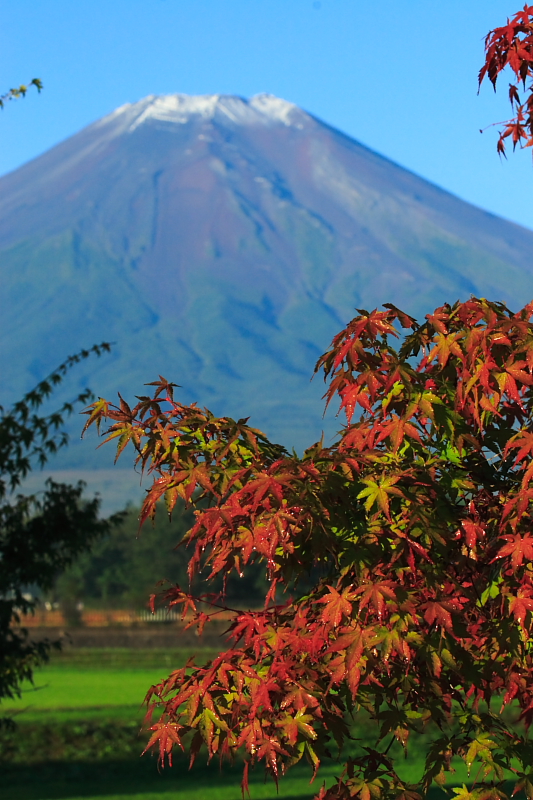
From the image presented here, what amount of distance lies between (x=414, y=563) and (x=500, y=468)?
30.5 inches

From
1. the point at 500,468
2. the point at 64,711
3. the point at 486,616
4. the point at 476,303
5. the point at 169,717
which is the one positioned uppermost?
the point at 476,303

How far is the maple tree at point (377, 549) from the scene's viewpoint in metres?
3.62

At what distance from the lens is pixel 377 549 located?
3793mm

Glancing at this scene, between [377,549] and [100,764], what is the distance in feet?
82.4

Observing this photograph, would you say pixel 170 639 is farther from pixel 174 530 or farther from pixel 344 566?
pixel 344 566

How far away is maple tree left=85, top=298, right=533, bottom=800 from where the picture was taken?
362 centimetres

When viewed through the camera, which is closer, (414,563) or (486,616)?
(414,563)

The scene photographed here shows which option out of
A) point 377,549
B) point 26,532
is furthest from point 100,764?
point 377,549

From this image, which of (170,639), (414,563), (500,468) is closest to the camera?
(414,563)

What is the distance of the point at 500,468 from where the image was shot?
13.9 feet

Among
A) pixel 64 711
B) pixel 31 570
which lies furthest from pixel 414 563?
pixel 64 711

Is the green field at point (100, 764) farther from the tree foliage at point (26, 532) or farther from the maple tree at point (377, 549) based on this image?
the maple tree at point (377, 549)

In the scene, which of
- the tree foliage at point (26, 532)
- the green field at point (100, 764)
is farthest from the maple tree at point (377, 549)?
the tree foliage at point (26, 532)

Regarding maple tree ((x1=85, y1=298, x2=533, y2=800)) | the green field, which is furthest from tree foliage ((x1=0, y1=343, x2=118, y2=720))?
maple tree ((x1=85, y1=298, x2=533, y2=800))
